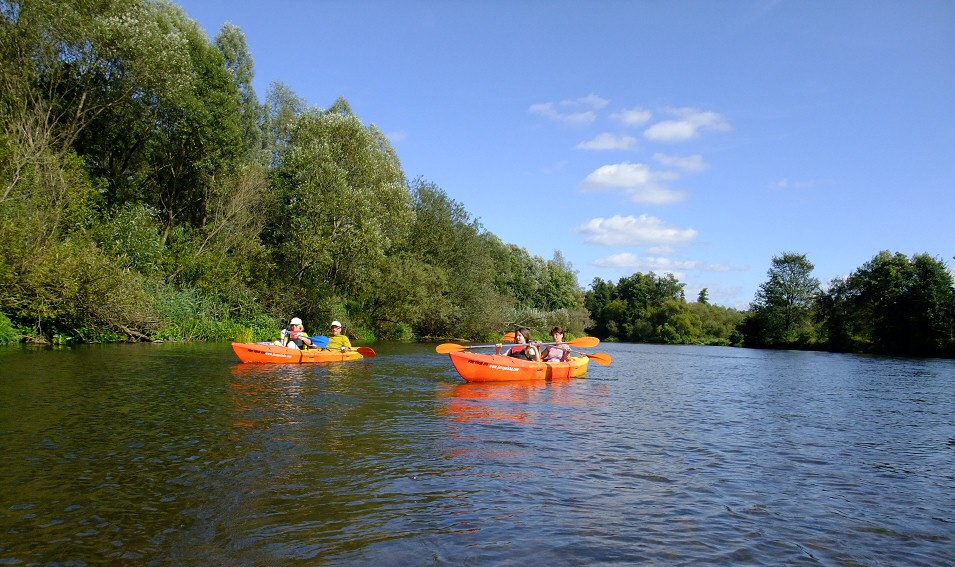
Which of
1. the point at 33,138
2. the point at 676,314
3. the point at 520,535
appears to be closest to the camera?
the point at 520,535

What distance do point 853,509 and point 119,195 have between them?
31.6 metres

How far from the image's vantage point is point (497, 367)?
610 inches

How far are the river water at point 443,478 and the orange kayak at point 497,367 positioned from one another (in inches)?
75.8

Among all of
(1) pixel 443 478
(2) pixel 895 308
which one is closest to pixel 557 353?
(1) pixel 443 478

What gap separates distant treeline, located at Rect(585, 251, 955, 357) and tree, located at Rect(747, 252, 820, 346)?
0.10 meters

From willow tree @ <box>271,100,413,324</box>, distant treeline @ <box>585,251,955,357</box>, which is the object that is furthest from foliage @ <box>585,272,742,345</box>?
willow tree @ <box>271,100,413,324</box>

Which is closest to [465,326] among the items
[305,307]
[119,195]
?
[305,307]

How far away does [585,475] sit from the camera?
7082 millimetres

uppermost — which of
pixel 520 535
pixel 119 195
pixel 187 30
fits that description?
pixel 187 30

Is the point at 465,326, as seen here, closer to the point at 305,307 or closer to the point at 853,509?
the point at 305,307

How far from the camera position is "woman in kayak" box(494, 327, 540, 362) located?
16.7 m

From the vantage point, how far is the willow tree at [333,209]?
30.9m

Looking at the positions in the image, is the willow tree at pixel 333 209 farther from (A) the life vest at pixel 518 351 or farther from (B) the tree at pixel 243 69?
(A) the life vest at pixel 518 351

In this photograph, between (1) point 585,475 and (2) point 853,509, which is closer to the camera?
(2) point 853,509
